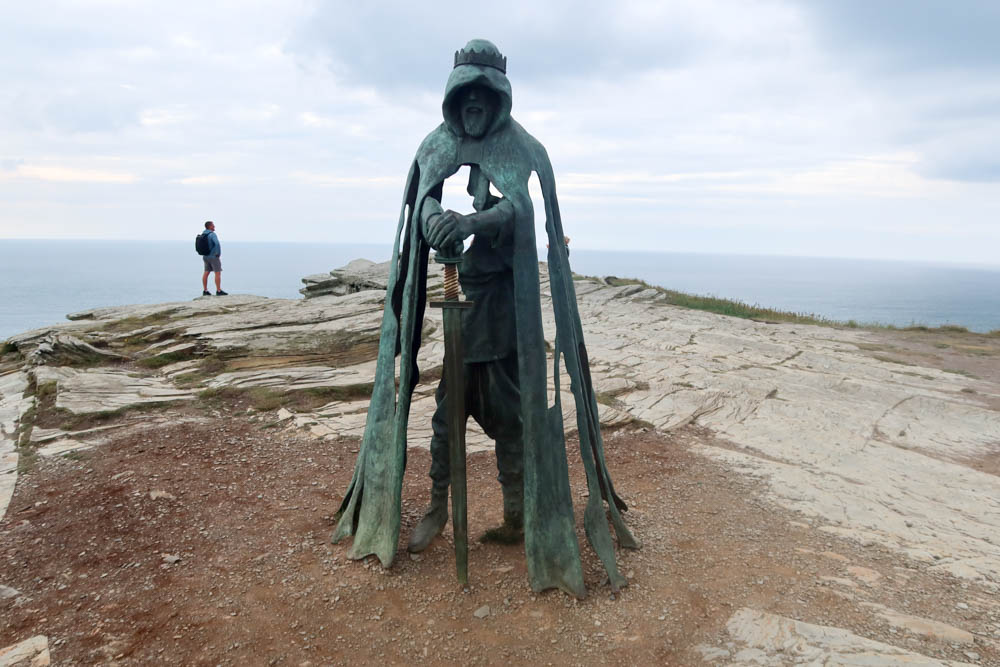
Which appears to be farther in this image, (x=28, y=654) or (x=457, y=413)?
(x=457, y=413)

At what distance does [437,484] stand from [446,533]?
47cm

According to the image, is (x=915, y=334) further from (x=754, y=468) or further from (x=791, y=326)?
(x=754, y=468)

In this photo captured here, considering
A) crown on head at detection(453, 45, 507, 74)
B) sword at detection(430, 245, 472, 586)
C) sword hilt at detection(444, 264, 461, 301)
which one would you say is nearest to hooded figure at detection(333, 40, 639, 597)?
crown on head at detection(453, 45, 507, 74)

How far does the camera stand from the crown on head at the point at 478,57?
12.4 ft

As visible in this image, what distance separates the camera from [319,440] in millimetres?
6930

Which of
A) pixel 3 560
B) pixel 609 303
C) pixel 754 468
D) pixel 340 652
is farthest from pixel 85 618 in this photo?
pixel 609 303

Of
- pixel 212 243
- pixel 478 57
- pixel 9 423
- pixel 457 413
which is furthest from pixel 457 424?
pixel 212 243

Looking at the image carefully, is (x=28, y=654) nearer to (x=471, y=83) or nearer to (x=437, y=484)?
(x=437, y=484)

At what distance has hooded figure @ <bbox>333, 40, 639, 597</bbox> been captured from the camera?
3.85 metres

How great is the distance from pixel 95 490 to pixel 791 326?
1616 cm

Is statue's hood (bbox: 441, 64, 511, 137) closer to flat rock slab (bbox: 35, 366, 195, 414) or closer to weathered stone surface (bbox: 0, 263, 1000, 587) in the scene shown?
weathered stone surface (bbox: 0, 263, 1000, 587)

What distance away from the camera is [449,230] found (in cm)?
356

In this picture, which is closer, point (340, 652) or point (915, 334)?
point (340, 652)

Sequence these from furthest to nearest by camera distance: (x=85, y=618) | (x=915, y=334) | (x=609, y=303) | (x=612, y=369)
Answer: (x=609, y=303)
(x=915, y=334)
(x=612, y=369)
(x=85, y=618)
